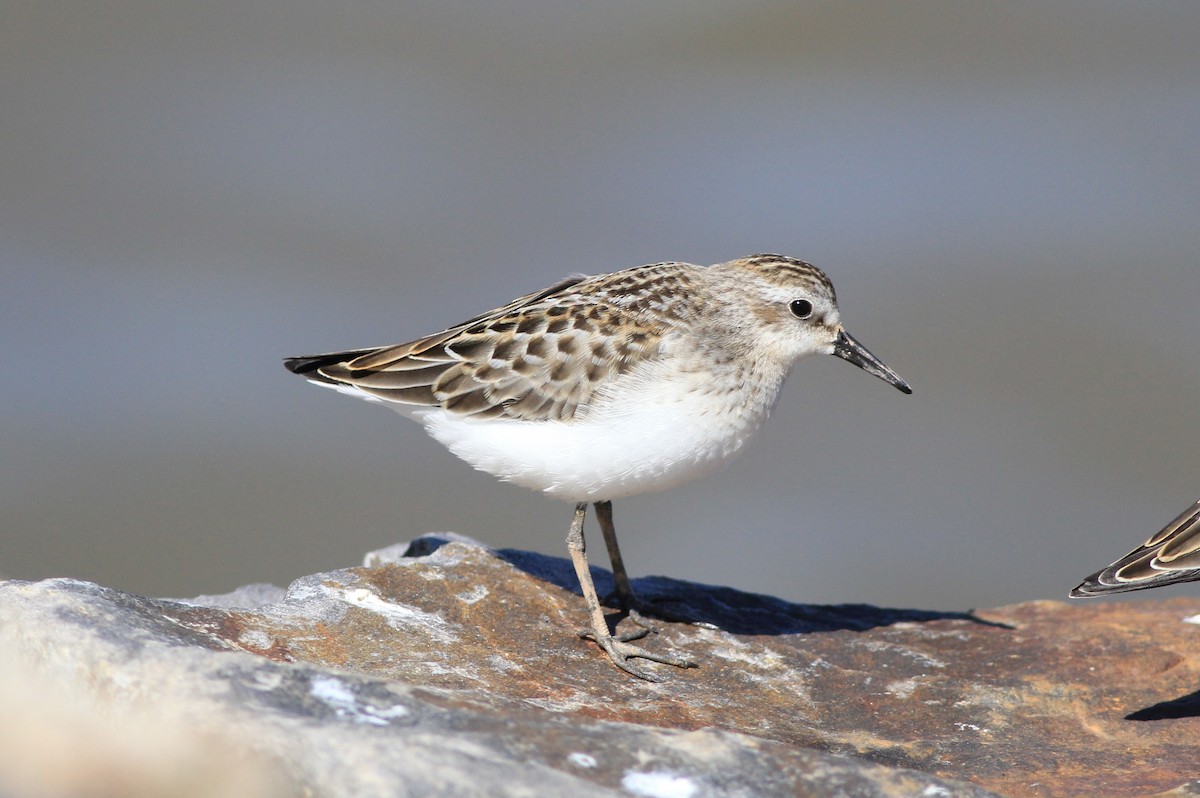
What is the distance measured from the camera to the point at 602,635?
643 centimetres

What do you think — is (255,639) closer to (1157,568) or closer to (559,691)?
(559,691)

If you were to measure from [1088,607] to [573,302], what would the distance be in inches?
143

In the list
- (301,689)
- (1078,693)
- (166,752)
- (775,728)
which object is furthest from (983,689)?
(166,752)

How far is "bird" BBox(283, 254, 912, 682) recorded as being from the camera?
6.44 m

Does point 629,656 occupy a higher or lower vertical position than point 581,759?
higher

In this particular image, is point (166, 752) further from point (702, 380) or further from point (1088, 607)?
point (1088, 607)

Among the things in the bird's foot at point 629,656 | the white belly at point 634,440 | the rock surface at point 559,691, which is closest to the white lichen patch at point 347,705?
the rock surface at point 559,691

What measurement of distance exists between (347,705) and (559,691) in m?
1.82

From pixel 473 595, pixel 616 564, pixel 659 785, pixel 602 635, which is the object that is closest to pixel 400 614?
pixel 473 595

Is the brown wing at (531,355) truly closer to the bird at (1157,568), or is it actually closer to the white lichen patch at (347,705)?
the bird at (1157,568)

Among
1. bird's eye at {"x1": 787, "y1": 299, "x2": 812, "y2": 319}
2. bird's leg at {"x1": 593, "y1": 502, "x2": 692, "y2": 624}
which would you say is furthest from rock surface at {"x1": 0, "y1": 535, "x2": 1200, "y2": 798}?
bird's eye at {"x1": 787, "y1": 299, "x2": 812, "y2": 319}

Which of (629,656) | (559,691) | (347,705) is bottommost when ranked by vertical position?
(347,705)

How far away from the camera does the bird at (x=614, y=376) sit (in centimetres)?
644

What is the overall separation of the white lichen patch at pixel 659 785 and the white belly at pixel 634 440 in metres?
2.59
